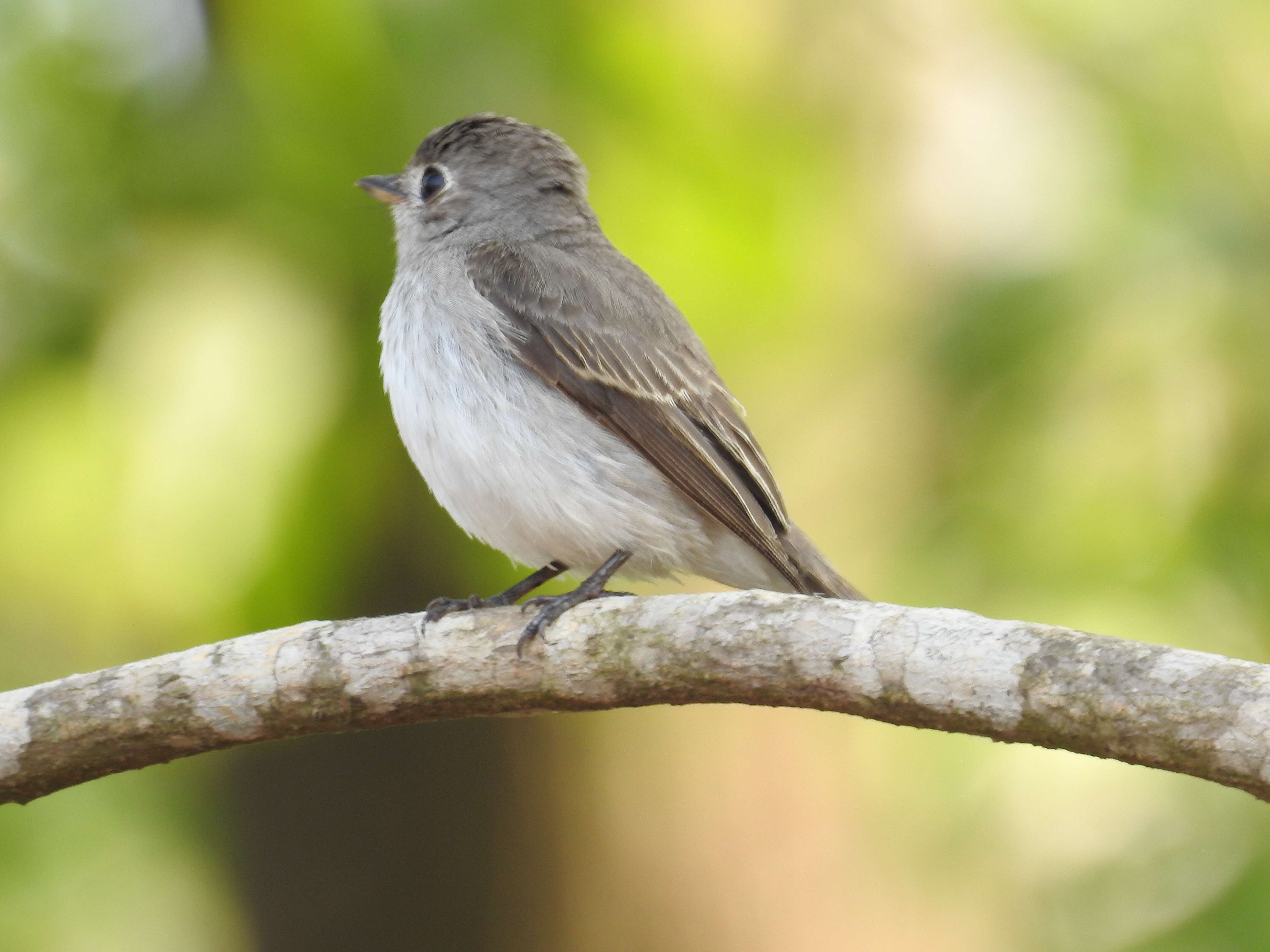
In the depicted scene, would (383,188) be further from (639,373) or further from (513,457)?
(513,457)

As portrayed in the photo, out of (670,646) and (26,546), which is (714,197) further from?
(26,546)

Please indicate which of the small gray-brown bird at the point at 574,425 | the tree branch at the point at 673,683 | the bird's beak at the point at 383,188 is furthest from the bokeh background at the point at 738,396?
the tree branch at the point at 673,683

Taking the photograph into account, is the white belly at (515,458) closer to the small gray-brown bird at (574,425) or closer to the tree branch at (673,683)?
the small gray-brown bird at (574,425)

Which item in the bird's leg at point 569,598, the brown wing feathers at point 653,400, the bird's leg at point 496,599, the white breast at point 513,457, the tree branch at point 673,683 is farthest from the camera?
the brown wing feathers at point 653,400

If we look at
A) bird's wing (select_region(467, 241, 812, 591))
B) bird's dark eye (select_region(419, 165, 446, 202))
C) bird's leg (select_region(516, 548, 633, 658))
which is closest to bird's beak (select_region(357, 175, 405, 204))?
bird's dark eye (select_region(419, 165, 446, 202))

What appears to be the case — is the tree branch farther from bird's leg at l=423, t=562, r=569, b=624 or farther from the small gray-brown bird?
the small gray-brown bird

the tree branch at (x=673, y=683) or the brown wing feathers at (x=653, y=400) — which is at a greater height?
the brown wing feathers at (x=653, y=400)
